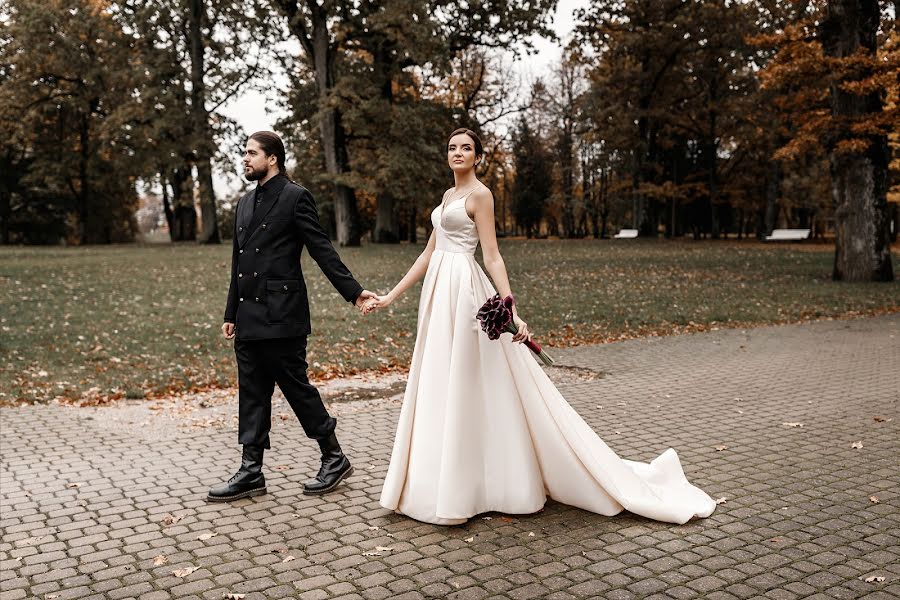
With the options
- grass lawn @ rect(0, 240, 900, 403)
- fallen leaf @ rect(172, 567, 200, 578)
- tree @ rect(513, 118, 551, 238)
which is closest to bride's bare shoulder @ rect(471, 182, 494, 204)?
fallen leaf @ rect(172, 567, 200, 578)

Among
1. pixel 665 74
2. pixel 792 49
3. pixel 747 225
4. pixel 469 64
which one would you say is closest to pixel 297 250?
pixel 792 49

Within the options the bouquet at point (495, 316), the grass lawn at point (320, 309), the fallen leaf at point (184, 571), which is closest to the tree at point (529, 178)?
the grass lawn at point (320, 309)

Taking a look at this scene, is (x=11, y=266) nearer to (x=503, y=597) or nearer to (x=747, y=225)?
(x=503, y=597)

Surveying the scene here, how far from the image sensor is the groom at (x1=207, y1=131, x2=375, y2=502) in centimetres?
523

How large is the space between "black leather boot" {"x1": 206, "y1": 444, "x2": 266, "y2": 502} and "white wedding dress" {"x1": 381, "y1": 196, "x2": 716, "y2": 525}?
102cm

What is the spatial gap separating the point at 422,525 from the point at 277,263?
1.90 meters

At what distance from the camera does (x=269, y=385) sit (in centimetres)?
545

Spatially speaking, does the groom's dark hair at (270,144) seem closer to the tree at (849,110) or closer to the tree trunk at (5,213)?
the tree at (849,110)

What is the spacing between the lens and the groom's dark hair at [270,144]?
5.27m

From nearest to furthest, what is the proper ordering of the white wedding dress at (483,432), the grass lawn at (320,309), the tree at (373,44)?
1. the white wedding dress at (483,432)
2. the grass lawn at (320,309)
3. the tree at (373,44)

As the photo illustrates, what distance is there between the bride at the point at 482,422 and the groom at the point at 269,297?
2.36 feet

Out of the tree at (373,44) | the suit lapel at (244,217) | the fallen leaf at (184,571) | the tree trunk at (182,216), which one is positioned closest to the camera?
the fallen leaf at (184,571)

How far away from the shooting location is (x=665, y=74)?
43.5 metres

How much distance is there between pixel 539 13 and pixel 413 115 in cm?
764
